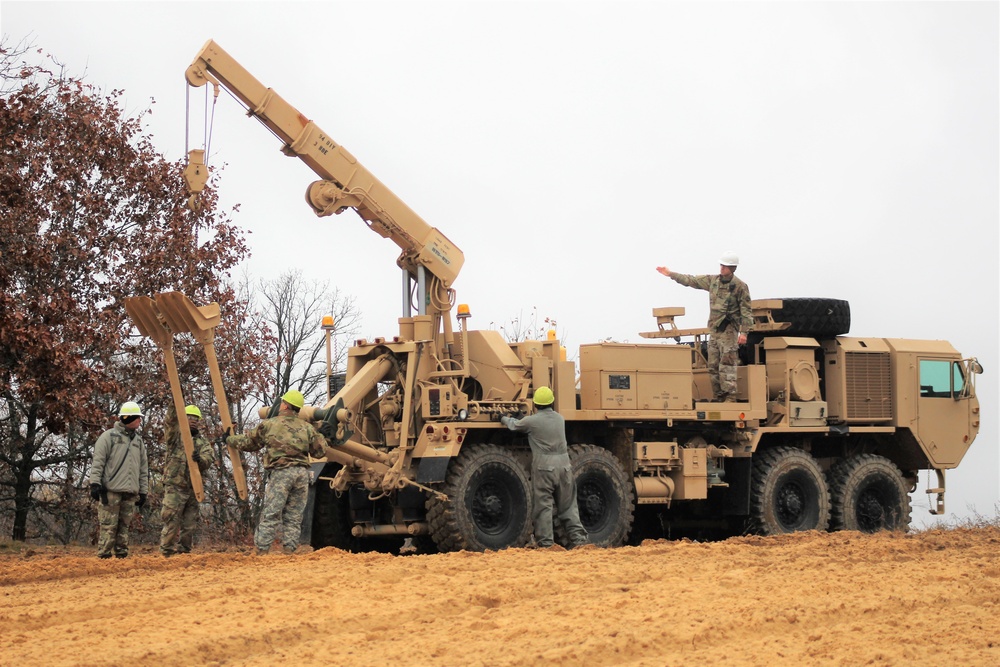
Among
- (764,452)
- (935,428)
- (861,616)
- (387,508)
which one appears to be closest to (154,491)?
(387,508)

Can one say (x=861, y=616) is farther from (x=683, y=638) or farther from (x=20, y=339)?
(x=20, y=339)

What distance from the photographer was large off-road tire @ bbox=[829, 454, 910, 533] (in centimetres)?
1995

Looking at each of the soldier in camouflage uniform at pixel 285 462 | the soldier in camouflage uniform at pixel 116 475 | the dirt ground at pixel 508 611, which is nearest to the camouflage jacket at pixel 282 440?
the soldier in camouflage uniform at pixel 285 462

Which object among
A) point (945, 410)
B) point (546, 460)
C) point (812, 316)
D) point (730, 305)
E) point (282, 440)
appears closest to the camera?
point (282, 440)

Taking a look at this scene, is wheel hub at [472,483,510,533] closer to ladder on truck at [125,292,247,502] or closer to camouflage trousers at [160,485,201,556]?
ladder on truck at [125,292,247,502]

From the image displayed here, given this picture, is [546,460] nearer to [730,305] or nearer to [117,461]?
[730,305]

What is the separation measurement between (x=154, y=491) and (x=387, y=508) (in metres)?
6.01

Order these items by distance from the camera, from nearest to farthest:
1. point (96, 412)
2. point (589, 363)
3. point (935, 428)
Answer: point (589, 363), point (96, 412), point (935, 428)

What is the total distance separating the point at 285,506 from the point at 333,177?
4.01m

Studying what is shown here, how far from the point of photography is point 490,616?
33.3 feet

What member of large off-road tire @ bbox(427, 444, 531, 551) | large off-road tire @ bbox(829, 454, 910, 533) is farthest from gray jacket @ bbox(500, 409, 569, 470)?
large off-road tire @ bbox(829, 454, 910, 533)

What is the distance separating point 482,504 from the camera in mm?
15969

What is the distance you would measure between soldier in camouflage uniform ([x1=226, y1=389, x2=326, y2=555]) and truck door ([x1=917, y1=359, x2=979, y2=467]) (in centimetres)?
1020

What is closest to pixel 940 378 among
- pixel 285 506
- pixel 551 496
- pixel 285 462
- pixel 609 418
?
pixel 609 418
